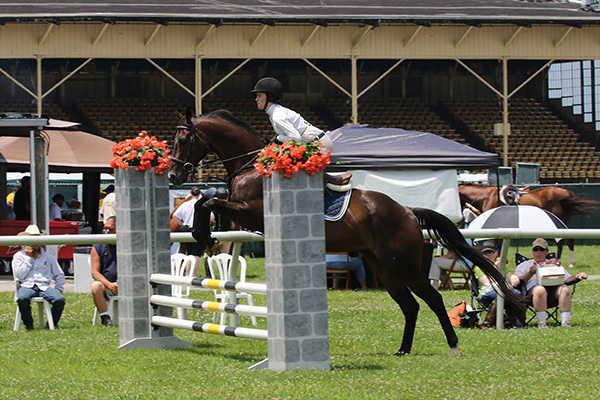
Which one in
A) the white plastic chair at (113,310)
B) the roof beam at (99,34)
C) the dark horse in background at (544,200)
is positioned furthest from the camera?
the roof beam at (99,34)

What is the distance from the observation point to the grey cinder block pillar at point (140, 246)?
8.44m

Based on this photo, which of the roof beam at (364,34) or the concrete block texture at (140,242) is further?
the roof beam at (364,34)

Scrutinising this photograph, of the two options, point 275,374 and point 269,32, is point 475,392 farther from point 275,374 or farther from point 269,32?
point 269,32

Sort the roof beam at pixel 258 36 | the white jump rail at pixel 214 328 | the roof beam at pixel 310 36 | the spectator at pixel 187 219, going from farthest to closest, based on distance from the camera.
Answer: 1. the roof beam at pixel 310 36
2. the roof beam at pixel 258 36
3. the spectator at pixel 187 219
4. the white jump rail at pixel 214 328

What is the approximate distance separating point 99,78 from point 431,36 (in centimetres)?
1493

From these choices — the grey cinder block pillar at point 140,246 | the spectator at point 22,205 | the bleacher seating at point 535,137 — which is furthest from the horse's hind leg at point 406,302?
the bleacher seating at point 535,137

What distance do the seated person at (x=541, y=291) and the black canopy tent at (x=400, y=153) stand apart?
6890mm

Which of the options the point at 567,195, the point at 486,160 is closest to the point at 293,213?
the point at 486,160

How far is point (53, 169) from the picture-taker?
21047 mm

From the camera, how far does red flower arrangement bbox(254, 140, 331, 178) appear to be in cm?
670

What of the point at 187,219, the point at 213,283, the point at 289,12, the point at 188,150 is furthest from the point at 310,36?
the point at 213,283

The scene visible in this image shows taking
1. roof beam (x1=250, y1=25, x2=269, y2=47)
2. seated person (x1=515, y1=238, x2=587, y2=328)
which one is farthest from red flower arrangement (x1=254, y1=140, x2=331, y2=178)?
roof beam (x1=250, y1=25, x2=269, y2=47)

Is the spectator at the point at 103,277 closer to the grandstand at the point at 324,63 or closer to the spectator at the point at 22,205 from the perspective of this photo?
the spectator at the point at 22,205

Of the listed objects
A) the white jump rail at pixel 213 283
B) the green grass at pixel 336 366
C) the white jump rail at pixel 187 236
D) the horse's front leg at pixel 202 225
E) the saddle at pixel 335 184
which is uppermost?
the saddle at pixel 335 184
